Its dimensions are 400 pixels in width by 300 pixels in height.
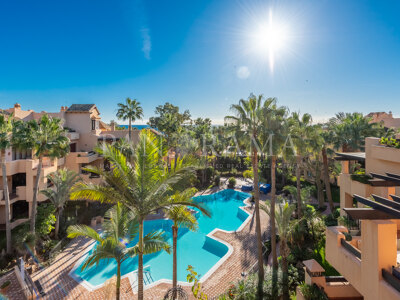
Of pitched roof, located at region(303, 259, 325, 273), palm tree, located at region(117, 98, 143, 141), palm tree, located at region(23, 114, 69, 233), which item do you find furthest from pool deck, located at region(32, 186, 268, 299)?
palm tree, located at region(117, 98, 143, 141)

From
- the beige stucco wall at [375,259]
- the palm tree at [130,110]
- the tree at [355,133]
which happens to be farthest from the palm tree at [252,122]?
the palm tree at [130,110]

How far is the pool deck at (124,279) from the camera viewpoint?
10594 millimetres

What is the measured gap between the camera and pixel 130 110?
95.5 ft

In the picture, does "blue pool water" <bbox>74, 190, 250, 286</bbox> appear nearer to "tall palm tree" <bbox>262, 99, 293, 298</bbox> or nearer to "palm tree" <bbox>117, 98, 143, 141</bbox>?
"tall palm tree" <bbox>262, 99, 293, 298</bbox>

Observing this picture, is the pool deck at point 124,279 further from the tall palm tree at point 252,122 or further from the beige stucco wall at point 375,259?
the beige stucco wall at point 375,259

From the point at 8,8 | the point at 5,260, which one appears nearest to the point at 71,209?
the point at 5,260

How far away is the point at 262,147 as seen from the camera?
39.8 feet

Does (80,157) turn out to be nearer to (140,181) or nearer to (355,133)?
(140,181)

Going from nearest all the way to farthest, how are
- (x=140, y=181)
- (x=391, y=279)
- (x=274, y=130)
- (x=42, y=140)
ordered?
(x=391, y=279)
(x=140, y=181)
(x=274, y=130)
(x=42, y=140)

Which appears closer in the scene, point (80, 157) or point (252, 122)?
point (252, 122)

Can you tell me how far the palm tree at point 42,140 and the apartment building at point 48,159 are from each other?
1.52 meters

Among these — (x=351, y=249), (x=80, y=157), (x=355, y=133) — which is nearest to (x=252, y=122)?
(x=351, y=249)

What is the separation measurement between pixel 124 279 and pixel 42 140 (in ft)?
35.9

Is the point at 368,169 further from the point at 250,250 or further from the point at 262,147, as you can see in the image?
the point at 250,250
